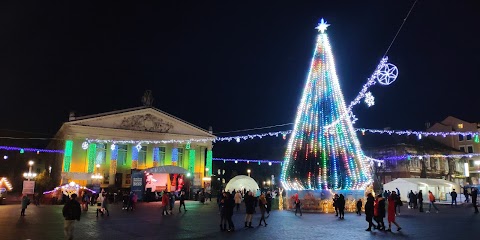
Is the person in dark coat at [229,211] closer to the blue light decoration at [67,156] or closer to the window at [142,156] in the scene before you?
the blue light decoration at [67,156]

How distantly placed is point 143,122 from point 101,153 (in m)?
7.25

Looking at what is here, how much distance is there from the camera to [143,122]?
57.0 meters

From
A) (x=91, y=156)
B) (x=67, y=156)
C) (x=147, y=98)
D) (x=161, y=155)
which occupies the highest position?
(x=147, y=98)

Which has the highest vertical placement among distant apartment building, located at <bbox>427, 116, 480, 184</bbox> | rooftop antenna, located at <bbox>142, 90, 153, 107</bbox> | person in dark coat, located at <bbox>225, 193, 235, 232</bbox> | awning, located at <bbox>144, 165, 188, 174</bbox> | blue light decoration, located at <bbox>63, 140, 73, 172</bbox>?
rooftop antenna, located at <bbox>142, 90, 153, 107</bbox>

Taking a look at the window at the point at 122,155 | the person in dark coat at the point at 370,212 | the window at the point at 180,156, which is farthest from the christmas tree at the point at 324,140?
the window at the point at 180,156

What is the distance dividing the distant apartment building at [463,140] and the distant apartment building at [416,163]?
1.69 meters

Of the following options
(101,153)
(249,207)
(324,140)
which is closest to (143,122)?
(101,153)

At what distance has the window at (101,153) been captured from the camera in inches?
2110

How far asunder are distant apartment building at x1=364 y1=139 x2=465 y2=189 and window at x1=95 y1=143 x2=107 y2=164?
1539 inches

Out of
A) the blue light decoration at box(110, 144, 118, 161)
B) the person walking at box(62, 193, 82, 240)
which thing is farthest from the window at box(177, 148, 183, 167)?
the person walking at box(62, 193, 82, 240)

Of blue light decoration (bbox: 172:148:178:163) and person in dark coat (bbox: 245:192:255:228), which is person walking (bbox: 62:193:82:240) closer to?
person in dark coat (bbox: 245:192:255:228)

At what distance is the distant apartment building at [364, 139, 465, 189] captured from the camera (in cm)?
5988

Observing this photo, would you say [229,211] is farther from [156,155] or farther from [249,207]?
[156,155]

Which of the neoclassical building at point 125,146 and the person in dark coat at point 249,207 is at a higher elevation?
the neoclassical building at point 125,146
